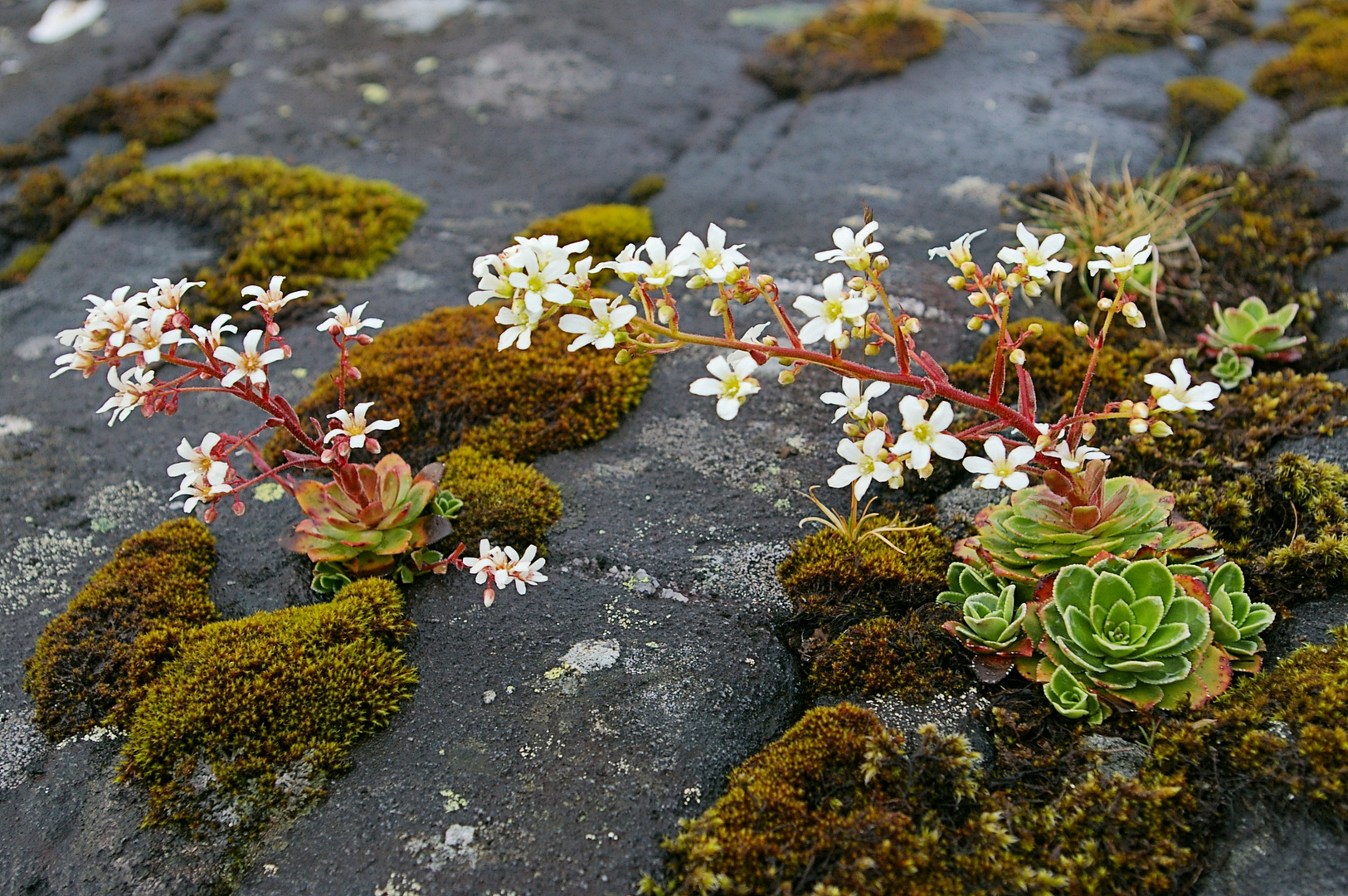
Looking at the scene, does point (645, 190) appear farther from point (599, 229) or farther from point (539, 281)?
point (539, 281)

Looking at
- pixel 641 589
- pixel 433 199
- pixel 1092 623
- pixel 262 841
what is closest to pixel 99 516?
pixel 262 841

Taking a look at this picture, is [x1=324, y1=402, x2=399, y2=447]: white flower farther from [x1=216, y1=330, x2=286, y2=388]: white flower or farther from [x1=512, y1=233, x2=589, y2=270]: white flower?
[x1=512, y1=233, x2=589, y2=270]: white flower

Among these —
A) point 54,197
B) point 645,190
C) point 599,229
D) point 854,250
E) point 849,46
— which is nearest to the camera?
point 854,250

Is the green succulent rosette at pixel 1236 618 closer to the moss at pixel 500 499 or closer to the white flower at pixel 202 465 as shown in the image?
the moss at pixel 500 499

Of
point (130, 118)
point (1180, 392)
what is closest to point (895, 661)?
point (1180, 392)

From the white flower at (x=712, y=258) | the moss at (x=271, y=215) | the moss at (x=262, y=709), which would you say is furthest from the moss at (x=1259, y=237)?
the moss at (x=271, y=215)
